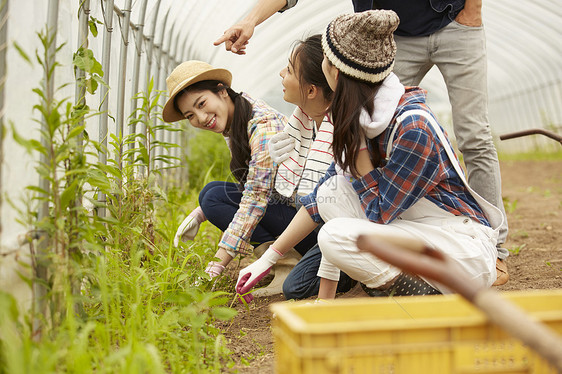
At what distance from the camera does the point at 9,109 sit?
138cm

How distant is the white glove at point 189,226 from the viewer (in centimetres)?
271

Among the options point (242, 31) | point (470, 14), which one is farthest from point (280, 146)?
point (470, 14)

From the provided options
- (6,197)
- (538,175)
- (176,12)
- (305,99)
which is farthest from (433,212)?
(538,175)

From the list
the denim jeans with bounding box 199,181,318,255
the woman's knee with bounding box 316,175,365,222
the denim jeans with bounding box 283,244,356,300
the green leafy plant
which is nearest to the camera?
the green leafy plant

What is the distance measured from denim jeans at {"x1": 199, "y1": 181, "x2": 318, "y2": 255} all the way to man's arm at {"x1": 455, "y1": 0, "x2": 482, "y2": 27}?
1.14 meters

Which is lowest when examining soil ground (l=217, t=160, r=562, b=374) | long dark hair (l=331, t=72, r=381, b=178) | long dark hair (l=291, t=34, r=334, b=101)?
soil ground (l=217, t=160, r=562, b=374)

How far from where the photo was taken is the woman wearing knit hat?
1.74 metres

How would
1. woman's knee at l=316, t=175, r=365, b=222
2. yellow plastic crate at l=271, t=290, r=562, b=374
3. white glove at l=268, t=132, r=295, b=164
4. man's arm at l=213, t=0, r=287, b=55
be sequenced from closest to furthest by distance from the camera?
yellow plastic crate at l=271, t=290, r=562, b=374, woman's knee at l=316, t=175, r=365, b=222, man's arm at l=213, t=0, r=287, b=55, white glove at l=268, t=132, r=295, b=164

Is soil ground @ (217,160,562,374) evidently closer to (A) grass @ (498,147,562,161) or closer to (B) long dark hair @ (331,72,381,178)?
(B) long dark hair @ (331,72,381,178)

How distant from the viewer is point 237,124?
8.39 ft

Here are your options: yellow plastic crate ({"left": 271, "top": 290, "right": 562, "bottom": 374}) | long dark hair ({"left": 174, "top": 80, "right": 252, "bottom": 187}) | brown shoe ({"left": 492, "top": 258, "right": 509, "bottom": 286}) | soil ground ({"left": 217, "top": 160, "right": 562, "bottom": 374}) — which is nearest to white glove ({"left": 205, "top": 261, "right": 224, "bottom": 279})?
soil ground ({"left": 217, "top": 160, "right": 562, "bottom": 374})

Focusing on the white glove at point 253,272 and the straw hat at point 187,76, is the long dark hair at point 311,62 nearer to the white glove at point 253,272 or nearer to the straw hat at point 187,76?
the straw hat at point 187,76

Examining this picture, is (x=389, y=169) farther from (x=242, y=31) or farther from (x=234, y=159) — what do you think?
(x=234, y=159)

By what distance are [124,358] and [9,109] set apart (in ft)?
2.20
